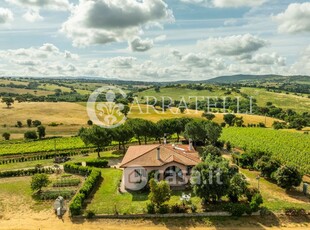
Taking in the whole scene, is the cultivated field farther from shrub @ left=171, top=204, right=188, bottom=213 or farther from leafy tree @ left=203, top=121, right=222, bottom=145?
shrub @ left=171, top=204, right=188, bottom=213

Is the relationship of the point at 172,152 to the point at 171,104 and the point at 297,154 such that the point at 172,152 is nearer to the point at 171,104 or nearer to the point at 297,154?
the point at 297,154

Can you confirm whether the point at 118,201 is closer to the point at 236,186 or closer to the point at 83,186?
→ the point at 83,186

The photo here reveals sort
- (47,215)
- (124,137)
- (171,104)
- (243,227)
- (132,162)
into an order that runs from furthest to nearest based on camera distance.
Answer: (171,104)
(124,137)
(132,162)
(47,215)
(243,227)

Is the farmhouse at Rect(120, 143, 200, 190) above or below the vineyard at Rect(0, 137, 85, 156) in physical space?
above

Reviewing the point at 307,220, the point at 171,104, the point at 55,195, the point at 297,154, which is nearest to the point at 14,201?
the point at 55,195

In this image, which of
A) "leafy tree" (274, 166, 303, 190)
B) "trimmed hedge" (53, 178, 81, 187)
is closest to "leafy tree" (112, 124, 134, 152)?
"trimmed hedge" (53, 178, 81, 187)

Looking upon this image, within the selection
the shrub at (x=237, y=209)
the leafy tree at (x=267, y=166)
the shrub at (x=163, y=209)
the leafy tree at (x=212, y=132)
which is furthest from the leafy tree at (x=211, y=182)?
the leafy tree at (x=212, y=132)

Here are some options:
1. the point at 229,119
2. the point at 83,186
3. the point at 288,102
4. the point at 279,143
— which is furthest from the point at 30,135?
the point at 288,102
